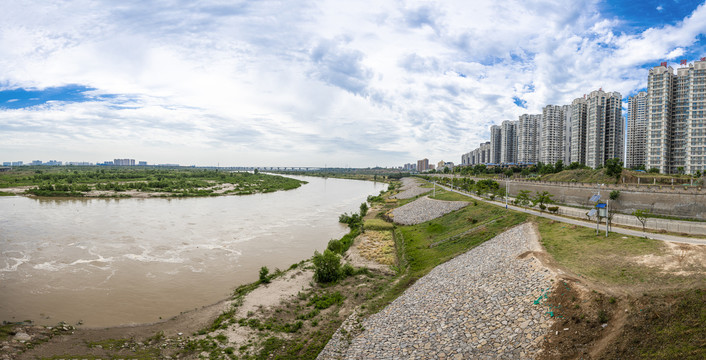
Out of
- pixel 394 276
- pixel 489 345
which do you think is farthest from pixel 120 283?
pixel 489 345

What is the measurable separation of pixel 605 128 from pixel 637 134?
12.7 metres

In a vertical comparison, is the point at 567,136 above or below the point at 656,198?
above

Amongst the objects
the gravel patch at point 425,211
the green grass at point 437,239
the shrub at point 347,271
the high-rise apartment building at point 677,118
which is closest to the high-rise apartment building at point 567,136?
the high-rise apartment building at point 677,118

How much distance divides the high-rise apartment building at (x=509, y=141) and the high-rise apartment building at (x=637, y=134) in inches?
1715

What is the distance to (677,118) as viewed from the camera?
5894cm

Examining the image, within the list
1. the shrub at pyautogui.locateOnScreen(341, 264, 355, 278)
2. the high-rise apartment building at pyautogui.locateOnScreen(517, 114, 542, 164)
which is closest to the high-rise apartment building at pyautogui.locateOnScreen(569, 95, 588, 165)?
the high-rise apartment building at pyautogui.locateOnScreen(517, 114, 542, 164)

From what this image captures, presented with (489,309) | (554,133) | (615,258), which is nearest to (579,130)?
(554,133)

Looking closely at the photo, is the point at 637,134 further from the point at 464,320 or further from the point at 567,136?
the point at 464,320

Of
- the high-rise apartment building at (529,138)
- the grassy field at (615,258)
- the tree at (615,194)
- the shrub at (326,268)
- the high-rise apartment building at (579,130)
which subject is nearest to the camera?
the grassy field at (615,258)

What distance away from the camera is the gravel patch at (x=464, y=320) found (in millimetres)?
11781

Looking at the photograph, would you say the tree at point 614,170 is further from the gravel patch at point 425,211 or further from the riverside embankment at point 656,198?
the gravel patch at point 425,211

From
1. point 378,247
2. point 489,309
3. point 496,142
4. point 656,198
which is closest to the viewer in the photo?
point 489,309

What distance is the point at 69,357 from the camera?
1360 centimetres

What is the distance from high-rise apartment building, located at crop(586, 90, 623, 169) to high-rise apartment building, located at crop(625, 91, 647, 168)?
6.89 m
